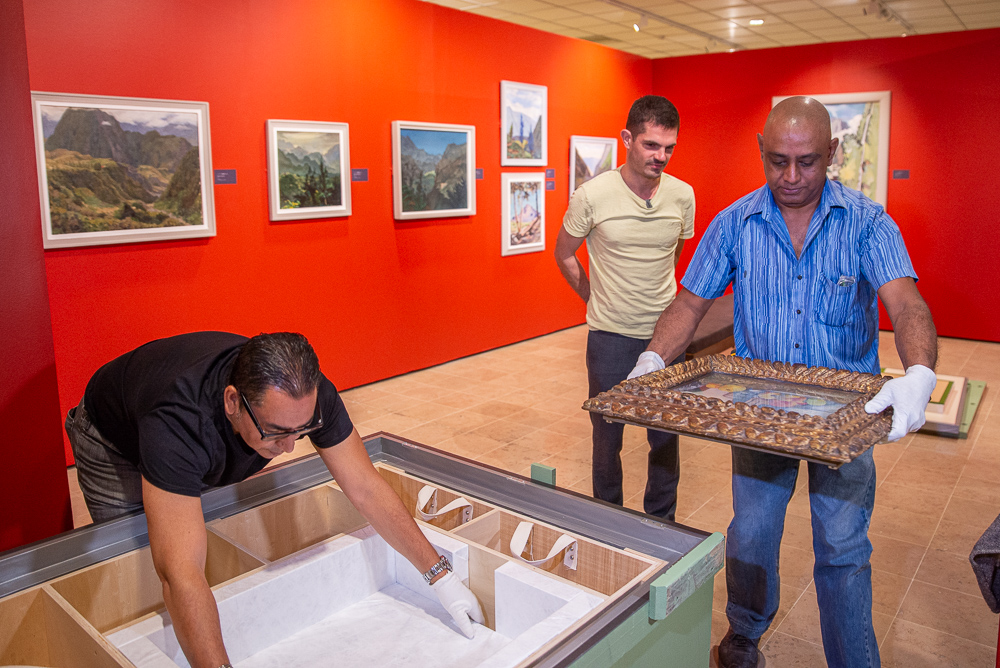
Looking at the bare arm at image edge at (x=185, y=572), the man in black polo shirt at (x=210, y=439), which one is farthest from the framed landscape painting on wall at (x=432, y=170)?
the bare arm at image edge at (x=185, y=572)

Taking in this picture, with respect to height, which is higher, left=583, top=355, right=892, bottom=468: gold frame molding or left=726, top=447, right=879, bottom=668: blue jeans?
left=583, top=355, right=892, bottom=468: gold frame molding

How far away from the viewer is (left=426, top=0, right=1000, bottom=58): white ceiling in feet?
35.5

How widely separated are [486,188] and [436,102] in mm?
1138

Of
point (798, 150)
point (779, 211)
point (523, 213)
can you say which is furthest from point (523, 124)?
point (798, 150)

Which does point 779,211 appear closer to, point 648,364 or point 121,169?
point 648,364

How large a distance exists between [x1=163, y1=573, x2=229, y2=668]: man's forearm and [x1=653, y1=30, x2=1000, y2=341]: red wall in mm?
9587

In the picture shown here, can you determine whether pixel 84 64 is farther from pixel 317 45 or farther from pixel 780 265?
pixel 780 265

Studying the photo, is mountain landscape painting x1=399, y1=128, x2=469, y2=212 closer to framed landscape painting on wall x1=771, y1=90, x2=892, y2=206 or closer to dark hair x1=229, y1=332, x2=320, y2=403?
framed landscape painting on wall x1=771, y1=90, x2=892, y2=206

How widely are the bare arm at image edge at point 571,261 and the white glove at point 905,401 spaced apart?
78.6 inches

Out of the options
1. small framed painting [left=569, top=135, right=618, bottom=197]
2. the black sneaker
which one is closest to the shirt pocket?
the black sneaker

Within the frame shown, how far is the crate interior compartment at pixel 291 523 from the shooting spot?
96.3 inches

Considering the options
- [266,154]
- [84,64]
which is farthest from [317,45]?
[84,64]

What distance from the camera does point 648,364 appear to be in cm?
270

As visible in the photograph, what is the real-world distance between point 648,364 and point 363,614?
3.99 feet
